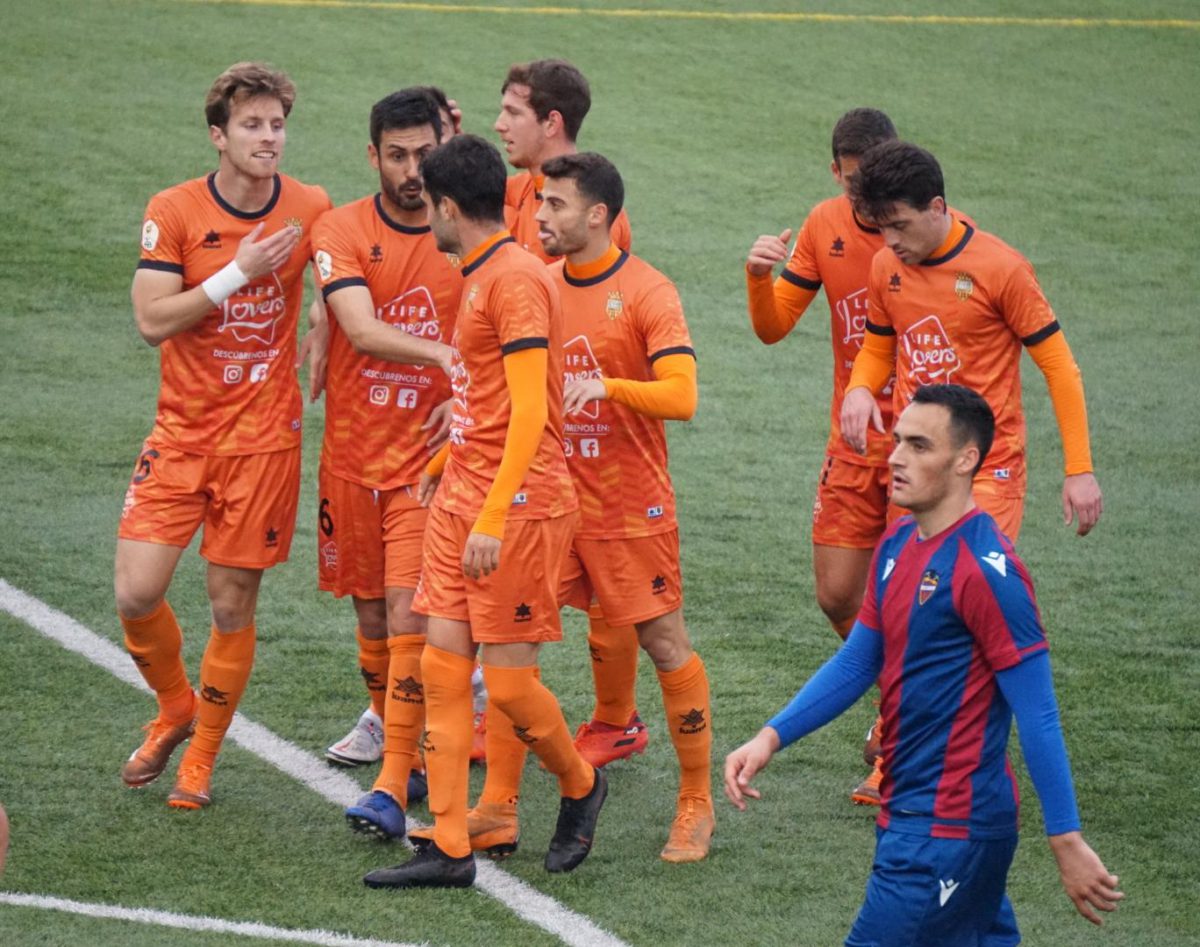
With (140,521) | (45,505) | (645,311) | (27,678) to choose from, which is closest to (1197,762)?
(645,311)

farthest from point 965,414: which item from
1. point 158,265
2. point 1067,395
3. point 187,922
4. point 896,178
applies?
point 158,265

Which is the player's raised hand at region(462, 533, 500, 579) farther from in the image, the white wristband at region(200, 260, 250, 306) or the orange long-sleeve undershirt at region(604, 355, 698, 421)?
the white wristband at region(200, 260, 250, 306)

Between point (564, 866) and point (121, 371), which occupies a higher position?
point (121, 371)

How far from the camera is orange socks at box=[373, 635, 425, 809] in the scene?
6402 millimetres

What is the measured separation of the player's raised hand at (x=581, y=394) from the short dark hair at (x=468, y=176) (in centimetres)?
58

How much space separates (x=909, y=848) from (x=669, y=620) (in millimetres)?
1961

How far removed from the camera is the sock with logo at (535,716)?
591 cm

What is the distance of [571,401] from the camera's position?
18.8 feet

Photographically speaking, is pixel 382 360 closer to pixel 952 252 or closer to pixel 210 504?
pixel 210 504

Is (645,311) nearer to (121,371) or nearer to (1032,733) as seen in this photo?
(1032,733)

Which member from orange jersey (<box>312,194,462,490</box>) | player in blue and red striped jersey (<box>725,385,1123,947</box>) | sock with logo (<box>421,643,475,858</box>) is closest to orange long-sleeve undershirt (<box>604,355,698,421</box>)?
orange jersey (<box>312,194,462,490</box>)

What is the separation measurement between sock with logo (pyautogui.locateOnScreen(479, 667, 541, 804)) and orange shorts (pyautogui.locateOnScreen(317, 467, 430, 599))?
578mm

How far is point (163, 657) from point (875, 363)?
2.73 metres

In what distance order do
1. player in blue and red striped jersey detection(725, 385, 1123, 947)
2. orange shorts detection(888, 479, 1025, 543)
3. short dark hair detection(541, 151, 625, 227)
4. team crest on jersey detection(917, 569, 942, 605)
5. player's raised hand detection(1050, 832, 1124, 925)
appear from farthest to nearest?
orange shorts detection(888, 479, 1025, 543) → short dark hair detection(541, 151, 625, 227) → team crest on jersey detection(917, 569, 942, 605) → player in blue and red striped jersey detection(725, 385, 1123, 947) → player's raised hand detection(1050, 832, 1124, 925)
